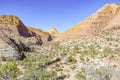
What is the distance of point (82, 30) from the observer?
76688 millimetres

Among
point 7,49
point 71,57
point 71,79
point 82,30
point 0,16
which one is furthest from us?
point 0,16

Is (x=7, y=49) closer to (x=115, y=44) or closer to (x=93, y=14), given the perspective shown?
(x=115, y=44)

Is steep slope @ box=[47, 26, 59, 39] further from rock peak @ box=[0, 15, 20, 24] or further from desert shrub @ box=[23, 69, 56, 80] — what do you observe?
desert shrub @ box=[23, 69, 56, 80]

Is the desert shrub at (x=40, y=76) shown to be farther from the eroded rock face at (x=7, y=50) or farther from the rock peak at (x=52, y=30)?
the rock peak at (x=52, y=30)

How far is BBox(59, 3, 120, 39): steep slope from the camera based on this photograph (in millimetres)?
73375

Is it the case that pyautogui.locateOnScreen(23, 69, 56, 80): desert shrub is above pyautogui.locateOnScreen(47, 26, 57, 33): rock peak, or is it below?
below

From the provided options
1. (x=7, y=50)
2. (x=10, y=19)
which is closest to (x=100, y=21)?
(x=10, y=19)

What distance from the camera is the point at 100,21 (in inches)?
3027

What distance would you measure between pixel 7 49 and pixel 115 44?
59.3 feet

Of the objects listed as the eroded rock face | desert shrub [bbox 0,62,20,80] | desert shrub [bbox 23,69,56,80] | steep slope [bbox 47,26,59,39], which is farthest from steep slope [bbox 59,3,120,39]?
steep slope [bbox 47,26,59,39]

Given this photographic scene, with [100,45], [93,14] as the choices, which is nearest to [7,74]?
[100,45]

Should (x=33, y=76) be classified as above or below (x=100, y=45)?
below

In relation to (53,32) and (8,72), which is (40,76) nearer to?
(8,72)

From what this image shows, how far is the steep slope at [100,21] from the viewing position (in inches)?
2889
